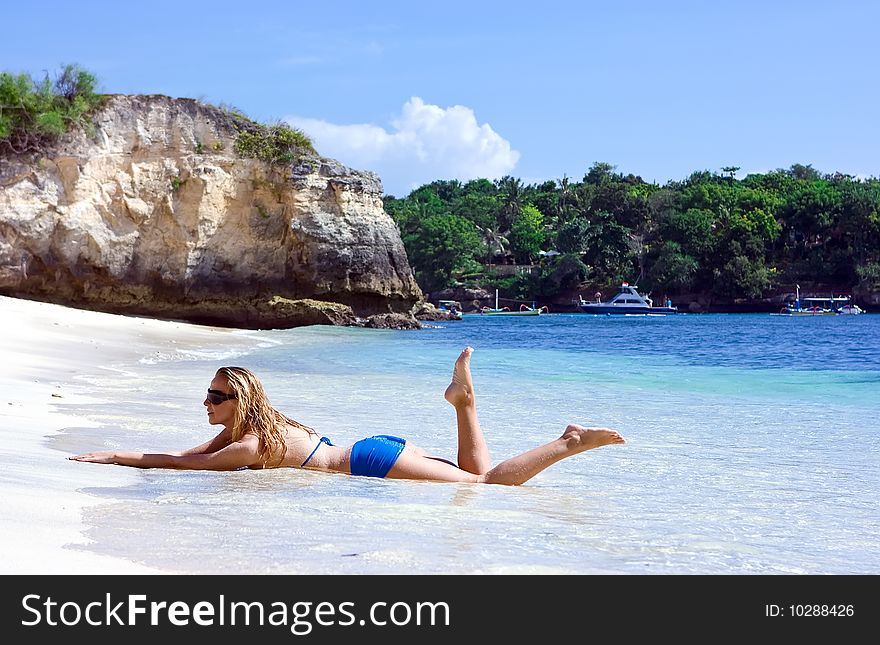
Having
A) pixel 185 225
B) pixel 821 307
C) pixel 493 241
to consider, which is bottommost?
pixel 821 307

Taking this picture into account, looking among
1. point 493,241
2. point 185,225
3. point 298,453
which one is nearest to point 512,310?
point 493,241

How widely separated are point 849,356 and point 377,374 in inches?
483

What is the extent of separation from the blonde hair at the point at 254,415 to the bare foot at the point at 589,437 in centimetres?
154

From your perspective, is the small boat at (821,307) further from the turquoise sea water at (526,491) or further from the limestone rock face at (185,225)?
the turquoise sea water at (526,491)

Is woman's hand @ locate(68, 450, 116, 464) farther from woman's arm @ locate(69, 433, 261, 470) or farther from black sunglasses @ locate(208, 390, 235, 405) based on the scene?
Result: black sunglasses @ locate(208, 390, 235, 405)

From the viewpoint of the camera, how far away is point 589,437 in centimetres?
477

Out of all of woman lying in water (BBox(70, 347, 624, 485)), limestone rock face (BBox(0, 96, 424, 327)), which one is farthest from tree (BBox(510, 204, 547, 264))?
woman lying in water (BBox(70, 347, 624, 485))

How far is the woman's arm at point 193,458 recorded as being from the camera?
16.0 ft

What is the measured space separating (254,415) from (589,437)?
1.77 meters

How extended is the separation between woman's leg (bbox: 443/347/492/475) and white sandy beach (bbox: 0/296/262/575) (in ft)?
5.78

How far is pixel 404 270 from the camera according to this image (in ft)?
115

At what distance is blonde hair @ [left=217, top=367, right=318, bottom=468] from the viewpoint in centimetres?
490

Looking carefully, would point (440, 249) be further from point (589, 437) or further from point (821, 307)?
point (589, 437)

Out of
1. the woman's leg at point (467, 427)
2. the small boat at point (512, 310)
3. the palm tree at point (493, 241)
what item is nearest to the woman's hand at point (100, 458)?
the woman's leg at point (467, 427)
